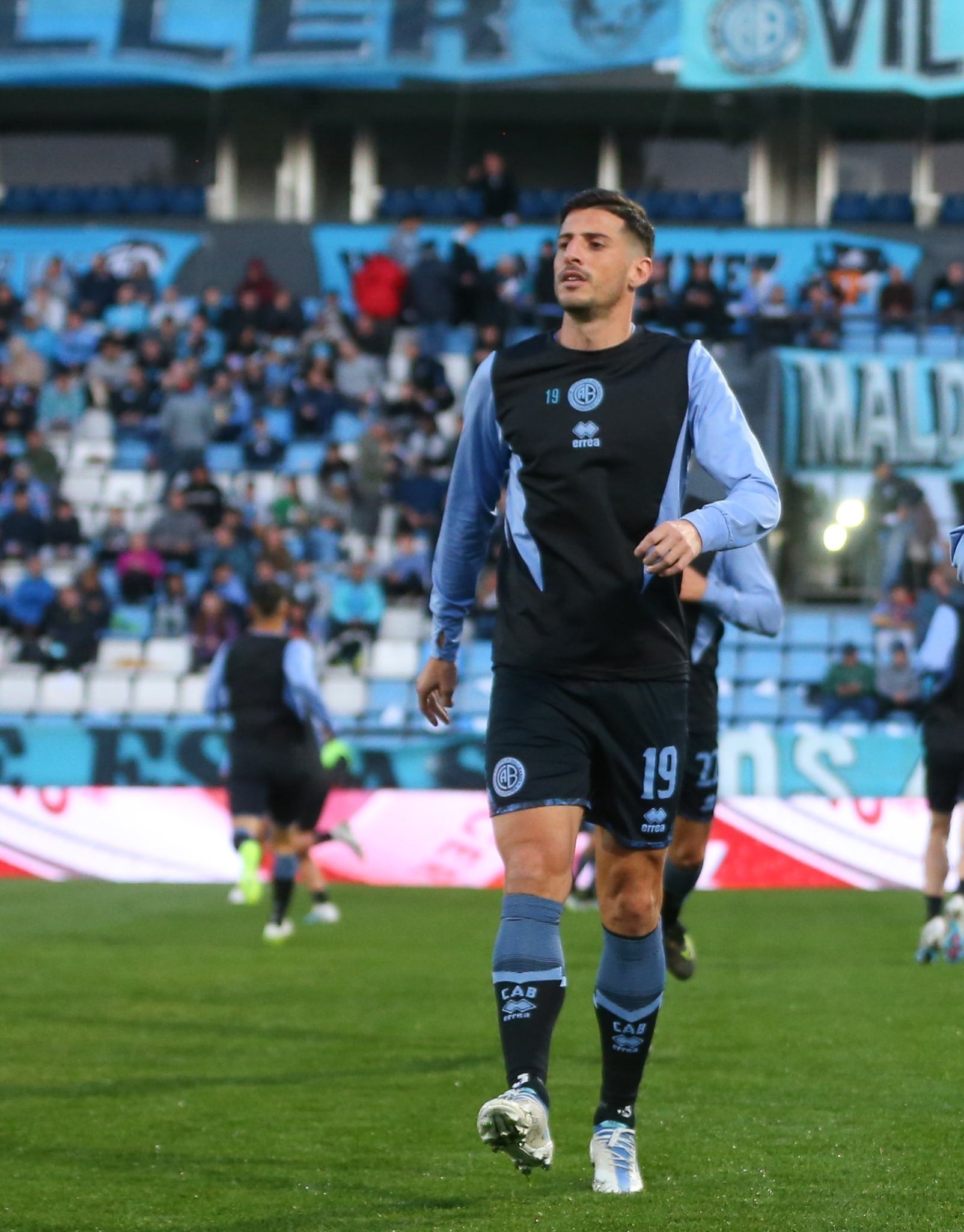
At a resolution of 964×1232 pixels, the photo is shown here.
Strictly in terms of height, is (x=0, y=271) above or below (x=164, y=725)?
above

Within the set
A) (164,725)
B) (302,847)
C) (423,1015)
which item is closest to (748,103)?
(164,725)

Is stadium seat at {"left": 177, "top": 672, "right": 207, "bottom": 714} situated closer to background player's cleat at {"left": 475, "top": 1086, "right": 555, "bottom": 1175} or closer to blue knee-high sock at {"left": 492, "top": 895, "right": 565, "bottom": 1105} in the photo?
blue knee-high sock at {"left": 492, "top": 895, "right": 565, "bottom": 1105}

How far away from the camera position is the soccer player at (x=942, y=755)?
38.2ft

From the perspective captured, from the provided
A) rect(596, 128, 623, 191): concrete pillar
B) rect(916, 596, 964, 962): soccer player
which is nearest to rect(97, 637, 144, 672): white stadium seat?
rect(916, 596, 964, 962): soccer player

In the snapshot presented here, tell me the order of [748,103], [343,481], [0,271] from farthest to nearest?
[748,103] < [0,271] < [343,481]

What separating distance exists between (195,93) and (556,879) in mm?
27315

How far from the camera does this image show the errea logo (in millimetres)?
5199

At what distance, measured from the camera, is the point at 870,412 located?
80.7 ft

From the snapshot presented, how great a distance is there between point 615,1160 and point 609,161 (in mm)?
27073

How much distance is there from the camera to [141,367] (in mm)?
25141

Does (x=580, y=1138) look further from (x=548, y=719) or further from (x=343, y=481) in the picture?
(x=343, y=481)

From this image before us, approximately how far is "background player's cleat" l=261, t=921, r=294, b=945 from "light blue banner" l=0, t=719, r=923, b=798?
4.83m

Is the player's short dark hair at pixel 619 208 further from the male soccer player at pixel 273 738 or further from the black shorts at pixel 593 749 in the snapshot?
the male soccer player at pixel 273 738

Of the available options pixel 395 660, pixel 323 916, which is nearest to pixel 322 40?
pixel 395 660
